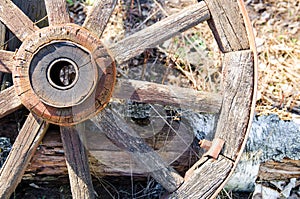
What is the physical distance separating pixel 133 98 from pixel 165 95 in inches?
6.2

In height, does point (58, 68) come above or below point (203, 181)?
above

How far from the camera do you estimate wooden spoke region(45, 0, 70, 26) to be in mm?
1921

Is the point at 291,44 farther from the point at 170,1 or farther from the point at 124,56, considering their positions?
the point at 124,56

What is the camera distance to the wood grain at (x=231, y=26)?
204 centimetres

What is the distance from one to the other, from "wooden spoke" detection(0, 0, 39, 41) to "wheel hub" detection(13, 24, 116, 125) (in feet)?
0.31

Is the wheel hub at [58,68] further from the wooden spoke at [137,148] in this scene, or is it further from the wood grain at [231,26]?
the wood grain at [231,26]

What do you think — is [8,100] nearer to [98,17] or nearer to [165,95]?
[98,17]

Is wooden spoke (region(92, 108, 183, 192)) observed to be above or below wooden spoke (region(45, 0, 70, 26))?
below

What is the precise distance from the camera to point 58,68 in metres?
1.87

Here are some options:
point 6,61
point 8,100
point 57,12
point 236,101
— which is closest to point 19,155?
point 8,100

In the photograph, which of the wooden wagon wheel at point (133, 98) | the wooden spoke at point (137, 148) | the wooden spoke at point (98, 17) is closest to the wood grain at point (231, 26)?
the wooden wagon wheel at point (133, 98)

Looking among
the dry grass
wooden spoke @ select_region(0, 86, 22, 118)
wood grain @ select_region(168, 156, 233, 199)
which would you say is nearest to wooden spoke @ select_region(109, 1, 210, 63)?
wooden spoke @ select_region(0, 86, 22, 118)

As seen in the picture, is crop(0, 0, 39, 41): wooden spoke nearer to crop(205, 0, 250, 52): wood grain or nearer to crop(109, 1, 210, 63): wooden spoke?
crop(109, 1, 210, 63): wooden spoke

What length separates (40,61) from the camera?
1806mm
